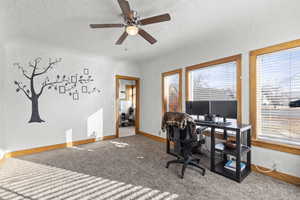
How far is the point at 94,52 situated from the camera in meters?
3.78

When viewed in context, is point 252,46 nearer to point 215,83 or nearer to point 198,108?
point 215,83

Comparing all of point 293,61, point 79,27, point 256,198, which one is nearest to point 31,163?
point 79,27

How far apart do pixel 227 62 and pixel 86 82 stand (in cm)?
379

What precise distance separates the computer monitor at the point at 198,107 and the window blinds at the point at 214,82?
39 cm

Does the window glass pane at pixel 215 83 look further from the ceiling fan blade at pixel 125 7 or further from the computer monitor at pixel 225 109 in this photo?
the ceiling fan blade at pixel 125 7

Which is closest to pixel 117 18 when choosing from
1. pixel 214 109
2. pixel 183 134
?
pixel 183 134

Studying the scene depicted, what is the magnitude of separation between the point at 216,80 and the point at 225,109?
80 centimetres

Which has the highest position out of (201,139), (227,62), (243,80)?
(227,62)

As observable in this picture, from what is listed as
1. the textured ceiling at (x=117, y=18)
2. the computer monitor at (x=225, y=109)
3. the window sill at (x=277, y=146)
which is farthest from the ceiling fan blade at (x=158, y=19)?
the window sill at (x=277, y=146)

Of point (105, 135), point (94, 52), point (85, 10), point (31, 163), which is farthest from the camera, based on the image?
point (105, 135)

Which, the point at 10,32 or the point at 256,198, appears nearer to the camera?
the point at 256,198

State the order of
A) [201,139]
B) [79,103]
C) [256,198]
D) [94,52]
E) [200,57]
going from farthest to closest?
[79,103]
[94,52]
[200,57]
[201,139]
[256,198]

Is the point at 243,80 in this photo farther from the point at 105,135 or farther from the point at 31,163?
the point at 31,163

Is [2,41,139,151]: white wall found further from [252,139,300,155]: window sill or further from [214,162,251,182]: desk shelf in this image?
[252,139,300,155]: window sill
